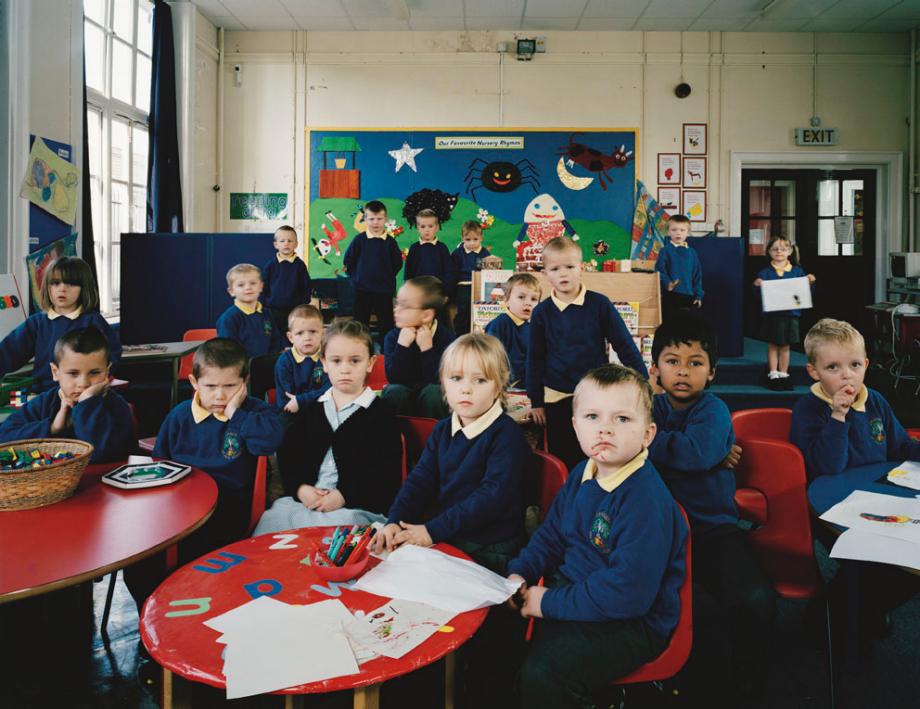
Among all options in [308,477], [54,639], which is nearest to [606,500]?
[308,477]

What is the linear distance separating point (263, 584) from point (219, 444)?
90cm

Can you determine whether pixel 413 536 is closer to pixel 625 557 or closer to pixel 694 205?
pixel 625 557

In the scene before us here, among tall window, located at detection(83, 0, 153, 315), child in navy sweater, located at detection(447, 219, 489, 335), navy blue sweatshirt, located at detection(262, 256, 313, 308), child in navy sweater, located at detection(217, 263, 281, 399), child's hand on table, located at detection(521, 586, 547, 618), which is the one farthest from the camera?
child in navy sweater, located at detection(447, 219, 489, 335)

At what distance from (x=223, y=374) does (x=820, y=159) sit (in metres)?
7.12

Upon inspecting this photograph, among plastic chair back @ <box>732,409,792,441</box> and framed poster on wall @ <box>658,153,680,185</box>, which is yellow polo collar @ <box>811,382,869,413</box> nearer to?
plastic chair back @ <box>732,409,792,441</box>

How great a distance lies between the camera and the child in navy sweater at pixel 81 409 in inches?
79.8

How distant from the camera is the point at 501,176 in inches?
285

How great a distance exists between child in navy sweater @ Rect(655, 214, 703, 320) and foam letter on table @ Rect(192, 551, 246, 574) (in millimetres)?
4617

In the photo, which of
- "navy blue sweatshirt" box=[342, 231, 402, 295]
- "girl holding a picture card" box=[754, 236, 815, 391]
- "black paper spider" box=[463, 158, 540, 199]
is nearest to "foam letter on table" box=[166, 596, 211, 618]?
"navy blue sweatshirt" box=[342, 231, 402, 295]

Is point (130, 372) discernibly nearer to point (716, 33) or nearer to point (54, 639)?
point (54, 639)

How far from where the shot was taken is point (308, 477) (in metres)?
2.13

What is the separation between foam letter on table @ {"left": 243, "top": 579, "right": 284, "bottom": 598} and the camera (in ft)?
4.13

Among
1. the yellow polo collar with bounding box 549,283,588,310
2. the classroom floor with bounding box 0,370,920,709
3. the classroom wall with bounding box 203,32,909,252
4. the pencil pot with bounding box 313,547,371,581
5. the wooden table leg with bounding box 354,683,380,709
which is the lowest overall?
the classroom floor with bounding box 0,370,920,709

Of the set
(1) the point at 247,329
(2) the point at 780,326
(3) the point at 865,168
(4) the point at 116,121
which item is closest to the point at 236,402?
(1) the point at 247,329
